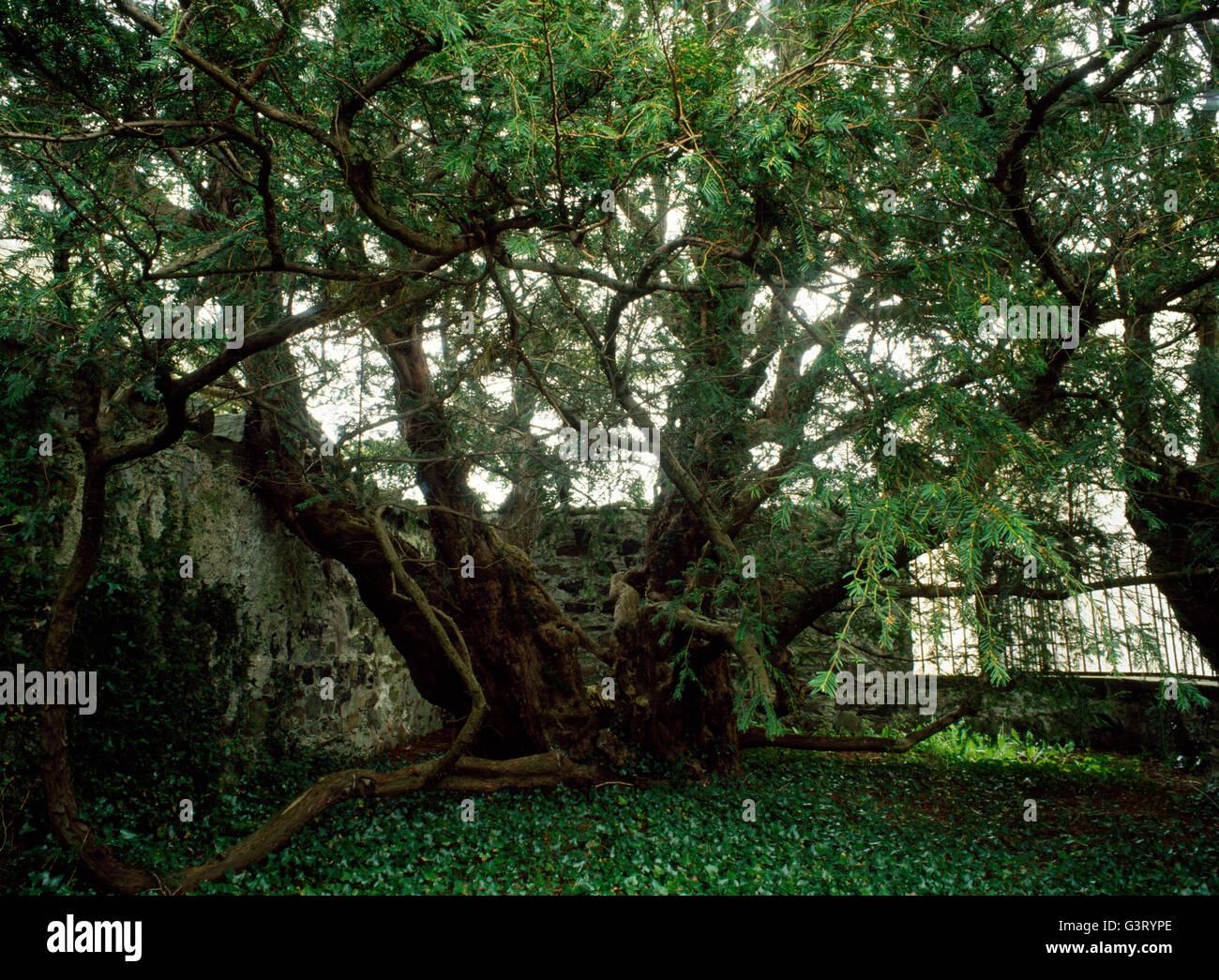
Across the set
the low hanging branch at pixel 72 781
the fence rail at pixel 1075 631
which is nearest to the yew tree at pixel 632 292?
the low hanging branch at pixel 72 781

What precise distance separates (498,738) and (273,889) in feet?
7.08

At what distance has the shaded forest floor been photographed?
11.8 ft

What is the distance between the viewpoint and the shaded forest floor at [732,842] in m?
3.59

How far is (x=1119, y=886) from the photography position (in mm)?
3877

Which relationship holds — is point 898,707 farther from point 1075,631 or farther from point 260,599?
point 260,599

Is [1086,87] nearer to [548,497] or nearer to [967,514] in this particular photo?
[967,514]

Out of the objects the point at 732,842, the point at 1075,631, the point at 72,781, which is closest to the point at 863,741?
the point at 732,842

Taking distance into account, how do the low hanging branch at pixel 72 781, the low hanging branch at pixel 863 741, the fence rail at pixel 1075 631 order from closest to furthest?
the fence rail at pixel 1075 631, the low hanging branch at pixel 72 781, the low hanging branch at pixel 863 741

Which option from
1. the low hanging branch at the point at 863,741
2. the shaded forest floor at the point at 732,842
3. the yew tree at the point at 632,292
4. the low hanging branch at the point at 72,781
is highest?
the yew tree at the point at 632,292

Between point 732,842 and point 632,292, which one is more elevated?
point 632,292

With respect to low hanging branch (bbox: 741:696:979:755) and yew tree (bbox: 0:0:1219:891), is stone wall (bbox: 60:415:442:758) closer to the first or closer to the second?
yew tree (bbox: 0:0:1219:891)

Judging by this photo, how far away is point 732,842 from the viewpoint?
13.6 feet

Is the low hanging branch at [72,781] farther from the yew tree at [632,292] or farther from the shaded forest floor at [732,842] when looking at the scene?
the shaded forest floor at [732,842]
